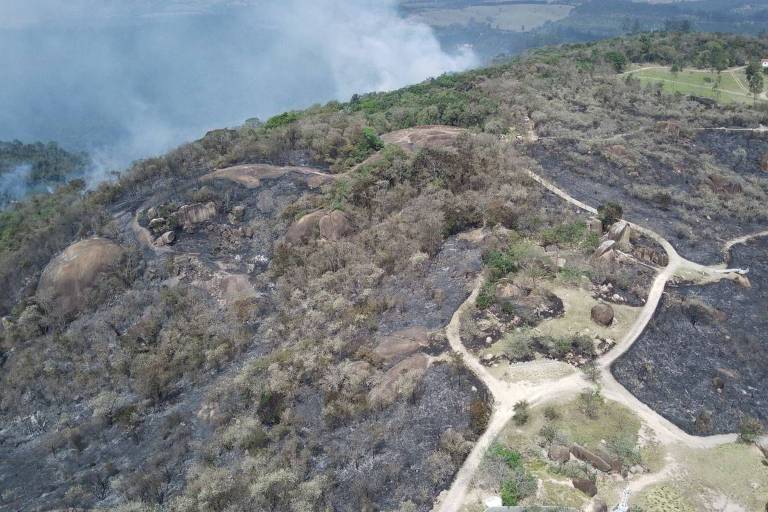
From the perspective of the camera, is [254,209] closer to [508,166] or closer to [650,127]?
[508,166]

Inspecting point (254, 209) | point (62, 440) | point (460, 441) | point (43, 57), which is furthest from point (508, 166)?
point (43, 57)

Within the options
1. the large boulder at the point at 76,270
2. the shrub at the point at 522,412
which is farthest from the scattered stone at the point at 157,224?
the shrub at the point at 522,412

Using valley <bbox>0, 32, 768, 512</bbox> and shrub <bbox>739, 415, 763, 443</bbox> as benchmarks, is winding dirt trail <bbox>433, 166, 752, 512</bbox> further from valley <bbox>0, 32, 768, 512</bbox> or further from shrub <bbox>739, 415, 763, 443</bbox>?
shrub <bbox>739, 415, 763, 443</bbox>

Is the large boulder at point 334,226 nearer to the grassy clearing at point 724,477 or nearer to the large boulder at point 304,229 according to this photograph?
the large boulder at point 304,229

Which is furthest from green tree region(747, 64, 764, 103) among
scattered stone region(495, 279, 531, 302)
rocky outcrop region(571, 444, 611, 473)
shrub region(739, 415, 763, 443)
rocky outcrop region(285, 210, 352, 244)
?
rocky outcrop region(571, 444, 611, 473)

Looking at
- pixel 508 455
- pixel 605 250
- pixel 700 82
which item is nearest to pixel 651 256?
pixel 605 250
